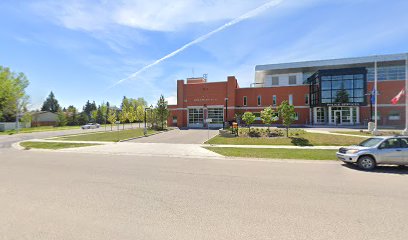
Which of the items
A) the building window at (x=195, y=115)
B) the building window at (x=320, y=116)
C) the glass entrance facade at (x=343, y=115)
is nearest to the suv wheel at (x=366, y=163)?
the glass entrance facade at (x=343, y=115)

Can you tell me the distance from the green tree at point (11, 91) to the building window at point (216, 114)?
46014mm

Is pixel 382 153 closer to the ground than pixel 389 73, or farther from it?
closer to the ground

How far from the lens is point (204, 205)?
518 cm

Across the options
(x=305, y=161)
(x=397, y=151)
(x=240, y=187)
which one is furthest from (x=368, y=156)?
(x=240, y=187)

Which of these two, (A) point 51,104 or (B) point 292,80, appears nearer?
(B) point 292,80

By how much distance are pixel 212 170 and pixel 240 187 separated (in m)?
2.70

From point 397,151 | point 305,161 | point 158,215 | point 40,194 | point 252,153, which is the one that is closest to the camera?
point 158,215

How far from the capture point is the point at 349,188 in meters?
6.52

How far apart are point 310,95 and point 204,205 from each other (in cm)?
3891

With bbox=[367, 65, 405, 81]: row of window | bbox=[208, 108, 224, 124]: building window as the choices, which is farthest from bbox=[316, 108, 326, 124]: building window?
bbox=[208, 108, 224, 124]: building window

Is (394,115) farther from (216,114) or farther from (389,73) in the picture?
(216,114)

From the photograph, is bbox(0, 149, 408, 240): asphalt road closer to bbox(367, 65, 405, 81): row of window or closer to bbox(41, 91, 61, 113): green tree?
bbox(367, 65, 405, 81): row of window

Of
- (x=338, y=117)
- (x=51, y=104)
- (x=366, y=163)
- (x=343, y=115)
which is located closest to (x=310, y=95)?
(x=338, y=117)

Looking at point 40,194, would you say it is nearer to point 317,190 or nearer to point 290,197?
point 290,197
